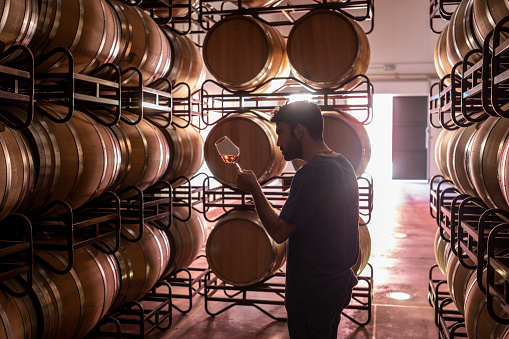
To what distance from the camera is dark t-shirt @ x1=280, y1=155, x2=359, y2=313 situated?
2.13 m

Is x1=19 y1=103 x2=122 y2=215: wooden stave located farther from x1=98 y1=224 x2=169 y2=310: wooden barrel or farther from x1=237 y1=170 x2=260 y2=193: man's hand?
x1=237 y1=170 x2=260 y2=193: man's hand

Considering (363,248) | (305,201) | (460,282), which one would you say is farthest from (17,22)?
(363,248)

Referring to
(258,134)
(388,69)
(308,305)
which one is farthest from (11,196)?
(388,69)

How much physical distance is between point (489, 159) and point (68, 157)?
2.03m

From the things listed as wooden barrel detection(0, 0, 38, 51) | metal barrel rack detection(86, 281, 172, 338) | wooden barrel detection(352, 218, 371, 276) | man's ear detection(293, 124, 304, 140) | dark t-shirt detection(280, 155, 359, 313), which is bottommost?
metal barrel rack detection(86, 281, 172, 338)

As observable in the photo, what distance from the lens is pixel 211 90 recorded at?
11789 mm

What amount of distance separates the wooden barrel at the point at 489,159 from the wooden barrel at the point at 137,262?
87.8 inches

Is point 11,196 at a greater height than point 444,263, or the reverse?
point 11,196

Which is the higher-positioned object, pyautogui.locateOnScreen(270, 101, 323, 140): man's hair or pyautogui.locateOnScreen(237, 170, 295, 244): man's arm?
A: pyautogui.locateOnScreen(270, 101, 323, 140): man's hair

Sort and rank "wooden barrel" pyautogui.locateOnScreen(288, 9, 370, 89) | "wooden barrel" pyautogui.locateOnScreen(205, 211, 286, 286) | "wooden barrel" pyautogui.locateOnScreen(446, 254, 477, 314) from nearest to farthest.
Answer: "wooden barrel" pyautogui.locateOnScreen(446, 254, 477, 314), "wooden barrel" pyautogui.locateOnScreen(288, 9, 370, 89), "wooden barrel" pyautogui.locateOnScreen(205, 211, 286, 286)

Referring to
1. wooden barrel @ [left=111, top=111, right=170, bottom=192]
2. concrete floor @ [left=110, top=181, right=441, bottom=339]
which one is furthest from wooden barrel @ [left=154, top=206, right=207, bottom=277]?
wooden barrel @ [left=111, top=111, right=170, bottom=192]

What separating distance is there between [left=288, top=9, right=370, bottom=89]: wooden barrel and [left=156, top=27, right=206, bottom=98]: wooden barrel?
100 cm

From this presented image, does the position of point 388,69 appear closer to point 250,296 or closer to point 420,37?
point 420,37

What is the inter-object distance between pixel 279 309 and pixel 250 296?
19.9 inches
